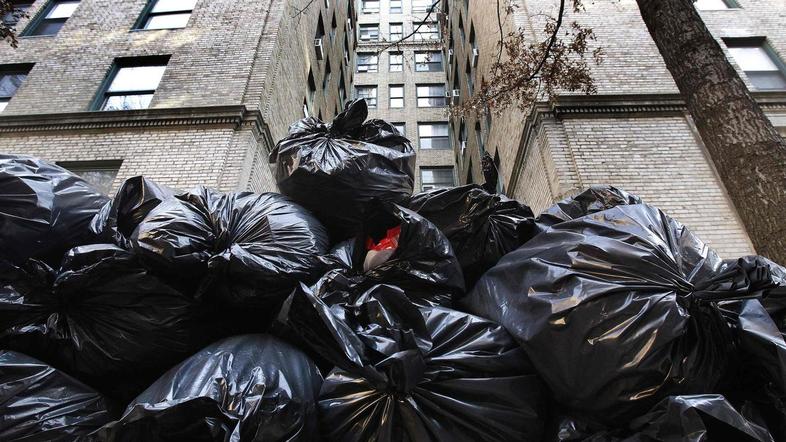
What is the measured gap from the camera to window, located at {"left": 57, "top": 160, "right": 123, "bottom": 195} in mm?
6297

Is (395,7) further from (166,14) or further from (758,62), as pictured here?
(758,62)

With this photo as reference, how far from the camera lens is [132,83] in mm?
7383

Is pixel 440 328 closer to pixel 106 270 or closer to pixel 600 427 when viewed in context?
pixel 600 427

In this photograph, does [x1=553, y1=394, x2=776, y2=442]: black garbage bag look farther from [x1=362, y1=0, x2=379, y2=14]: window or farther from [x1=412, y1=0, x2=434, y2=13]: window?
[x1=362, y1=0, x2=379, y2=14]: window

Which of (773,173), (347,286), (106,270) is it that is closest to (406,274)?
(347,286)

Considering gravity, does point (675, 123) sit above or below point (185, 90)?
below

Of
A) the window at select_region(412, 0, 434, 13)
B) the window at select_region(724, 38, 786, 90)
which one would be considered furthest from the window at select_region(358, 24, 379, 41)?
the window at select_region(724, 38, 786, 90)

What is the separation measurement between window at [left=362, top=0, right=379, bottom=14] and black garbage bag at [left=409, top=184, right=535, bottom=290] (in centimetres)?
2310

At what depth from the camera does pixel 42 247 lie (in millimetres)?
1680

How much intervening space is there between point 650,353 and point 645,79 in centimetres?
695

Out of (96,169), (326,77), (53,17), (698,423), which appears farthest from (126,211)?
(326,77)

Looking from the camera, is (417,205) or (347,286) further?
(417,205)

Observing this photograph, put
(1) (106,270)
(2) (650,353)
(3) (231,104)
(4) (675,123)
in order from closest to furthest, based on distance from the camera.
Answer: (2) (650,353) < (1) (106,270) < (4) (675,123) < (3) (231,104)

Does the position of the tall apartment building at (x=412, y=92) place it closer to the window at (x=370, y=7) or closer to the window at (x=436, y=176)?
the window at (x=436, y=176)
